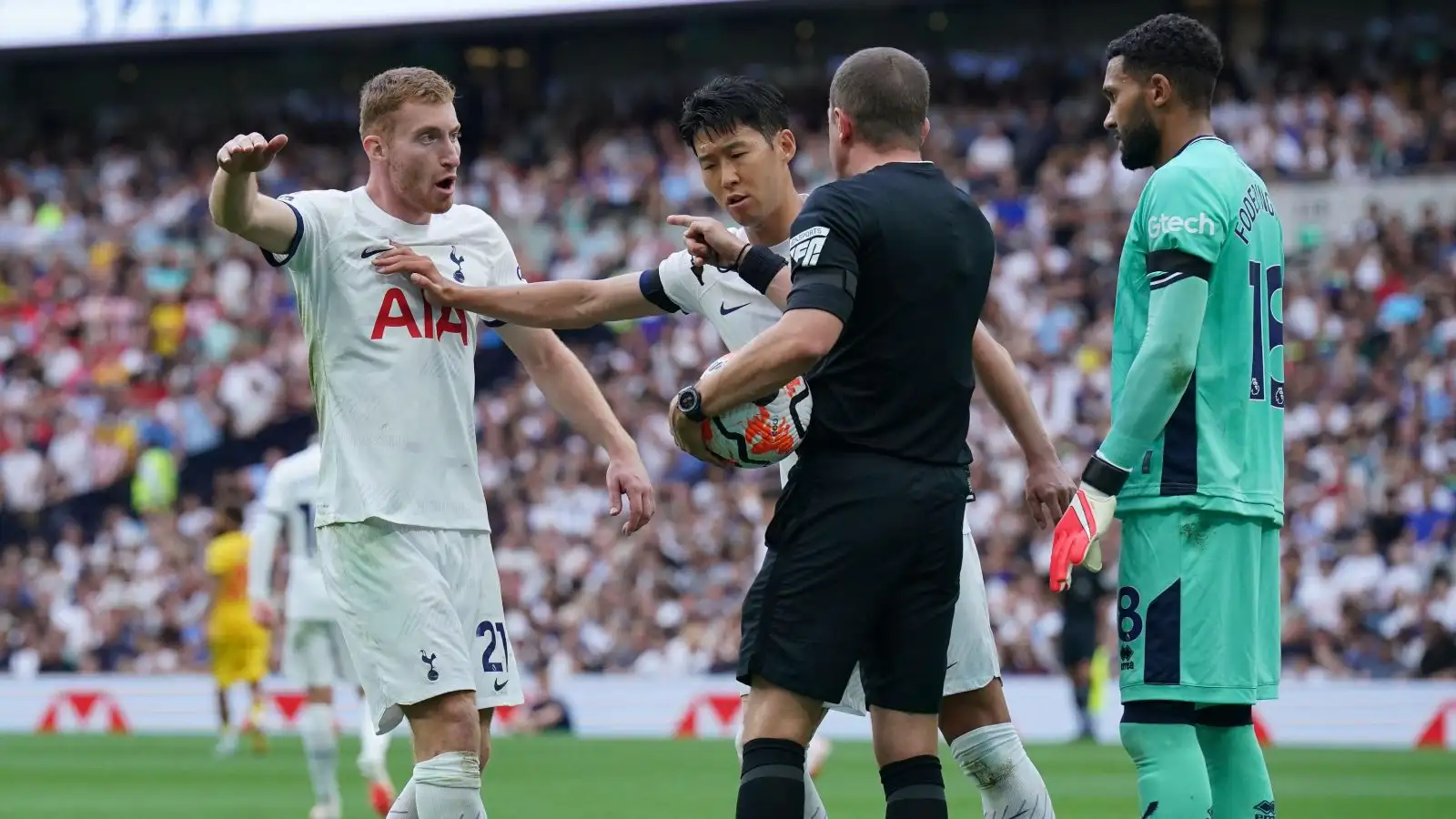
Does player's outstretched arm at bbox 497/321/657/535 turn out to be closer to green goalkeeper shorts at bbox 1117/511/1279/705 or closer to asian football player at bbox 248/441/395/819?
green goalkeeper shorts at bbox 1117/511/1279/705

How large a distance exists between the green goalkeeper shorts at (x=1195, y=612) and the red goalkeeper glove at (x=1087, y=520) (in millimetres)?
243

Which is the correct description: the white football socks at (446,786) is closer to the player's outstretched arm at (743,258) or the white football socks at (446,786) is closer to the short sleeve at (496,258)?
the short sleeve at (496,258)

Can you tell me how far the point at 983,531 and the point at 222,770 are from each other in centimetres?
901

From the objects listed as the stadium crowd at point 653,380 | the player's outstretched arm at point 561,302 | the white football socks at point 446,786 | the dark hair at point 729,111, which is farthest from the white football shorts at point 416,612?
the stadium crowd at point 653,380

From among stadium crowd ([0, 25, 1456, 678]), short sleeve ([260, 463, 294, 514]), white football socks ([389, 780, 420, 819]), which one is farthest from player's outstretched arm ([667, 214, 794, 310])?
Answer: stadium crowd ([0, 25, 1456, 678])

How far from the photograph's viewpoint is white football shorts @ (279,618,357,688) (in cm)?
1366

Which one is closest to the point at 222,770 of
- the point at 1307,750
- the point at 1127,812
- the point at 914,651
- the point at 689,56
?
the point at 1127,812

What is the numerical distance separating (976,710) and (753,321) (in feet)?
4.74

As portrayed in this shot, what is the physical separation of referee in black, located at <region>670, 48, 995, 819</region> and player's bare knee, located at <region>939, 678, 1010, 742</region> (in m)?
0.64

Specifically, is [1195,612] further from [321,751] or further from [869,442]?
[321,751]

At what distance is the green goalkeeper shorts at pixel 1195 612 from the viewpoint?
566 centimetres

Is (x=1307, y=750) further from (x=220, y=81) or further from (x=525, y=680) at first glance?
(x=220, y=81)

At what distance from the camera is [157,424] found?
26.5 m

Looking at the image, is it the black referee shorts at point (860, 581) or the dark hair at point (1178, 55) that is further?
the dark hair at point (1178, 55)
